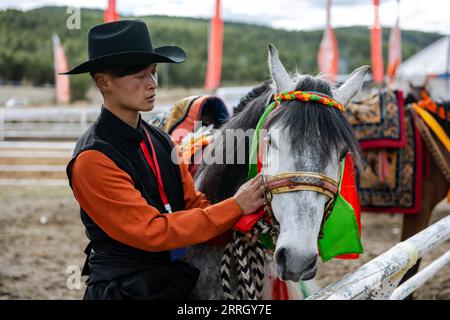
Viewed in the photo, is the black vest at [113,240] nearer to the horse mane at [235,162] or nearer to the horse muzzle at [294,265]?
the horse mane at [235,162]

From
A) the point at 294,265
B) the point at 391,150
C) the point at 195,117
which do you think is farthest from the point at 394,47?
the point at 294,265

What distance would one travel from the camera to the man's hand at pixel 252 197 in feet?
5.43

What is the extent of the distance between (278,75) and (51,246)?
4506mm

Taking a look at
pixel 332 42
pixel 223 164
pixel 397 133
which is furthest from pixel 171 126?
pixel 332 42

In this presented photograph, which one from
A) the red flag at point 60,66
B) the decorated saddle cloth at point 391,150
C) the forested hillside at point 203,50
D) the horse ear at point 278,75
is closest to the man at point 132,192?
the horse ear at point 278,75

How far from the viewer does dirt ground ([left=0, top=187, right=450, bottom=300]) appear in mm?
4105

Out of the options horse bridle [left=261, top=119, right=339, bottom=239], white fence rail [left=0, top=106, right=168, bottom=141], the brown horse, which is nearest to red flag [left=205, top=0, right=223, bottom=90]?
white fence rail [left=0, top=106, right=168, bottom=141]

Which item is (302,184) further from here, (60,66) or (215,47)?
(60,66)

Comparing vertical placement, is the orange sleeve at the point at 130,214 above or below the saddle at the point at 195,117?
below

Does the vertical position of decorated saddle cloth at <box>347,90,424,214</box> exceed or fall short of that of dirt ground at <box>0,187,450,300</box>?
it exceeds it

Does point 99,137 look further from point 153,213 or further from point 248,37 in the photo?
point 248,37

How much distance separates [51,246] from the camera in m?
5.46

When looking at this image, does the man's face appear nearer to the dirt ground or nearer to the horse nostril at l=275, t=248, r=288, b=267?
the horse nostril at l=275, t=248, r=288, b=267

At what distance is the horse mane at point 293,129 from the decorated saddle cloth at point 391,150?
2.15 metres
